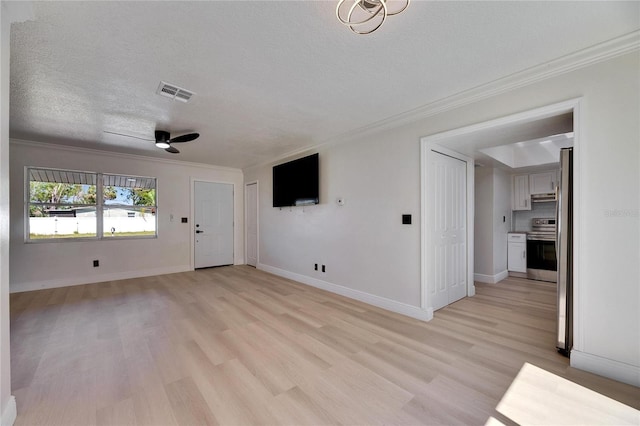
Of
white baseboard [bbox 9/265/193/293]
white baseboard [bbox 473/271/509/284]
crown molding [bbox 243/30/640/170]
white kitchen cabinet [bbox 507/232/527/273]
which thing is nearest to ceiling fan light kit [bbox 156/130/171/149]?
crown molding [bbox 243/30/640/170]

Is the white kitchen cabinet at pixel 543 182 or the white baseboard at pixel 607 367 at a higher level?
the white kitchen cabinet at pixel 543 182

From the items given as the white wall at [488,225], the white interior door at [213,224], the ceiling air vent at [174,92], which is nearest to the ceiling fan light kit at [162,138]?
the ceiling air vent at [174,92]

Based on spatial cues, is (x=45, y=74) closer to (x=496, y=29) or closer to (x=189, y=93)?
(x=189, y=93)

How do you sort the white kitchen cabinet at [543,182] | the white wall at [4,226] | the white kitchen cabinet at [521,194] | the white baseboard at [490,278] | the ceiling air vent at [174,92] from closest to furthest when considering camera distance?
the white wall at [4,226] → the ceiling air vent at [174,92] → the white baseboard at [490,278] → the white kitchen cabinet at [543,182] → the white kitchen cabinet at [521,194]

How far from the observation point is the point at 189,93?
8.66 feet

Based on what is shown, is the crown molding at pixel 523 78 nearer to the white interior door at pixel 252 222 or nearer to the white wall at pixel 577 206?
the white wall at pixel 577 206

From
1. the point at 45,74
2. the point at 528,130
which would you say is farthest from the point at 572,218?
the point at 45,74

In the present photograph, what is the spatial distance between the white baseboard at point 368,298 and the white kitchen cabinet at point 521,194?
397 centimetres

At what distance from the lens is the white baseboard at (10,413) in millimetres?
1461

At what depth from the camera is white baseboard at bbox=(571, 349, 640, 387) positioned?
6.20 feet

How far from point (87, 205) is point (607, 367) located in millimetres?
7231

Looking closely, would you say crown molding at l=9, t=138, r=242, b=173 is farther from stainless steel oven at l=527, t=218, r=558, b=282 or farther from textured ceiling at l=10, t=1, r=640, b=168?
stainless steel oven at l=527, t=218, r=558, b=282

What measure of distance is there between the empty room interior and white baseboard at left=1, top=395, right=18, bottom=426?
0.04 metres

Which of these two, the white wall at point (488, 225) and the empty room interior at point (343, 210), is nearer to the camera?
the empty room interior at point (343, 210)
